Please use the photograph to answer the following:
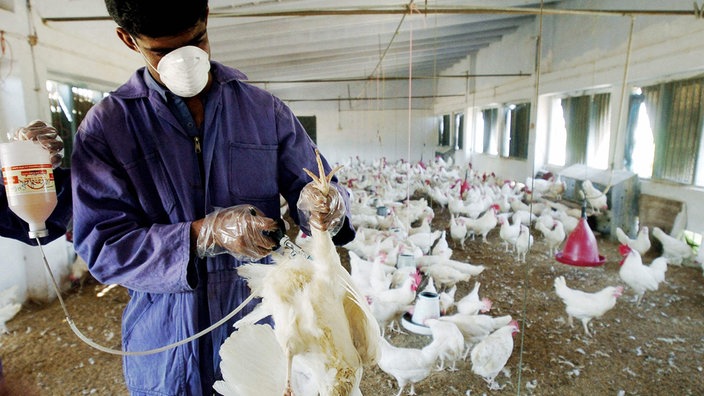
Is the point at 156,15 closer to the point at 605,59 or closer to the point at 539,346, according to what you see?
the point at 539,346

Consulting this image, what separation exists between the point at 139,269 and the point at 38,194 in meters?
0.30

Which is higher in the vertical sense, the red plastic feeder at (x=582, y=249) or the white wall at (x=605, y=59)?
the white wall at (x=605, y=59)

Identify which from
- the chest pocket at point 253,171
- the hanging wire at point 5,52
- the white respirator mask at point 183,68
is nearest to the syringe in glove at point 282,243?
the chest pocket at point 253,171

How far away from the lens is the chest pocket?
1.07 m

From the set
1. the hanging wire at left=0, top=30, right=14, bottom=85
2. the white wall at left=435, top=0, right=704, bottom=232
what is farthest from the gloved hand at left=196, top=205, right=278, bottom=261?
the hanging wire at left=0, top=30, right=14, bottom=85

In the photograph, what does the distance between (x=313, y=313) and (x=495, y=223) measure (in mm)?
5542

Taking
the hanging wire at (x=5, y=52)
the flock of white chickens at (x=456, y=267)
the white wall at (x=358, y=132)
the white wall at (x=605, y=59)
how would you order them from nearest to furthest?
1. the flock of white chickens at (x=456, y=267)
2. the hanging wire at (x=5, y=52)
3. the white wall at (x=605, y=59)
4. the white wall at (x=358, y=132)

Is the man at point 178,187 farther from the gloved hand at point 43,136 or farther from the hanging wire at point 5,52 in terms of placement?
the hanging wire at point 5,52

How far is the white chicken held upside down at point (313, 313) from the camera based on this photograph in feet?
3.12

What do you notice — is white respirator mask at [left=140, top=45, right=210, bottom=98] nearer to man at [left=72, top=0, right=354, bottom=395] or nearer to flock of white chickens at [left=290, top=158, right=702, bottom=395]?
man at [left=72, top=0, right=354, bottom=395]

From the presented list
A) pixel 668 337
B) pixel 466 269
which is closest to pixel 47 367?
pixel 466 269

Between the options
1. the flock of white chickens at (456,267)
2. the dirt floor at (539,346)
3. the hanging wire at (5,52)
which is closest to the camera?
the flock of white chickens at (456,267)

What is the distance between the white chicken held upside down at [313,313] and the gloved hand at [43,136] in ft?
1.95

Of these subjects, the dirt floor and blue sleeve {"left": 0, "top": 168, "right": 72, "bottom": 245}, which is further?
the dirt floor
